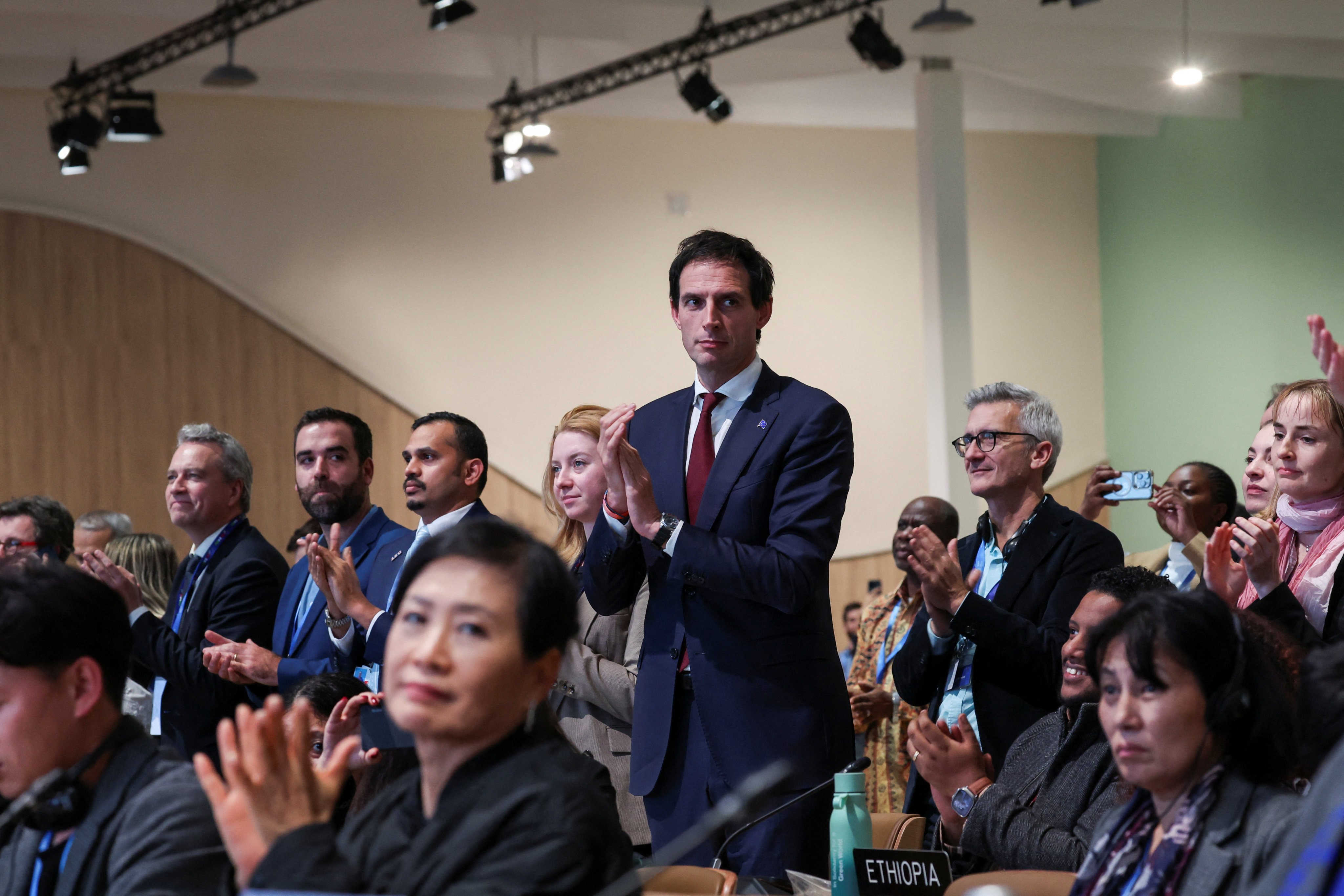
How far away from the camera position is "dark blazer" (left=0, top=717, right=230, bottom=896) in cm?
154

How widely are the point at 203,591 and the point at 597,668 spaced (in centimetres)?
122

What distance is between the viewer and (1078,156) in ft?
34.9

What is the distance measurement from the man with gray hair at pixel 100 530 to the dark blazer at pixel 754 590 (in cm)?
406

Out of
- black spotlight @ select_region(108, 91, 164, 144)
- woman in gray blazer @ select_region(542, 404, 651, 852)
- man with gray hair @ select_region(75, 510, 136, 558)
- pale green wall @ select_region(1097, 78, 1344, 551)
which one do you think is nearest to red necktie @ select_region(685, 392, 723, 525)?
woman in gray blazer @ select_region(542, 404, 651, 852)

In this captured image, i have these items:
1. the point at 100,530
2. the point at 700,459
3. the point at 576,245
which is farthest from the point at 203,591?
the point at 576,245

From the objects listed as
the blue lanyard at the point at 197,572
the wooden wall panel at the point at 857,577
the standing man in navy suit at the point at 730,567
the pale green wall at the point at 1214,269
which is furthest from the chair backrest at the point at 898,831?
the pale green wall at the point at 1214,269

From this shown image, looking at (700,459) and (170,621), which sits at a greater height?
(700,459)

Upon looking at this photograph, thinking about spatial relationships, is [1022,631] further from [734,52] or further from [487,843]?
[734,52]

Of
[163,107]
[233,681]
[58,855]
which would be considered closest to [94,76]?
[163,107]

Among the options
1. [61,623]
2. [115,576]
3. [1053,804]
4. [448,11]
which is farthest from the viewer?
[448,11]

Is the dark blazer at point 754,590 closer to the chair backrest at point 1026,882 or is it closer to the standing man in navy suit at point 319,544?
the chair backrest at point 1026,882

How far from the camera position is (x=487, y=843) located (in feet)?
4.47

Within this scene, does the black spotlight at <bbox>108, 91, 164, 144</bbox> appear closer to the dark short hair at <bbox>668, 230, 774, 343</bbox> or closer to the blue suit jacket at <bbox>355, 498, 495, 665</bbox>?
the blue suit jacket at <bbox>355, 498, 495, 665</bbox>

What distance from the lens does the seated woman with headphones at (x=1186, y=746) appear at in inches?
63.6
